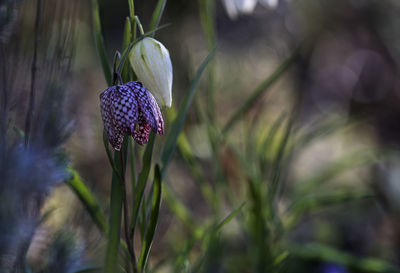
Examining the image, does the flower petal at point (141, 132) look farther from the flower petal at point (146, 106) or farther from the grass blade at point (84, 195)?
the grass blade at point (84, 195)

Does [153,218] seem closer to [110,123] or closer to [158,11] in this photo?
[110,123]

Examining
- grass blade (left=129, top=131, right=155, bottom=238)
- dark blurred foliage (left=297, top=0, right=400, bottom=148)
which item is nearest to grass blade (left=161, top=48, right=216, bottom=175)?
grass blade (left=129, top=131, right=155, bottom=238)

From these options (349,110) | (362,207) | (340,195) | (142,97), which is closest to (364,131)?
(349,110)

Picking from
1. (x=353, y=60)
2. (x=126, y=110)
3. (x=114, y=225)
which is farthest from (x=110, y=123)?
(x=353, y=60)

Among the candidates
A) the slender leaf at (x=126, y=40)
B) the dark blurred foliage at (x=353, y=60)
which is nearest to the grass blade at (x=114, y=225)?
the slender leaf at (x=126, y=40)

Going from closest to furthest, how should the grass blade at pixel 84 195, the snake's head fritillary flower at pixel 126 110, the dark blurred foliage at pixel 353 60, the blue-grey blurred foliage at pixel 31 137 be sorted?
the blue-grey blurred foliage at pixel 31 137, the snake's head fritillary flower at pixel 126 110, the grass blade at pixel 84 195, the dark blurred foliage at pixel 353 60

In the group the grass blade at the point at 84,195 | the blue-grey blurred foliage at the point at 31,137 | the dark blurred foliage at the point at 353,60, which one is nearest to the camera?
the blue-grey blurred foliage at the point at 31,137
